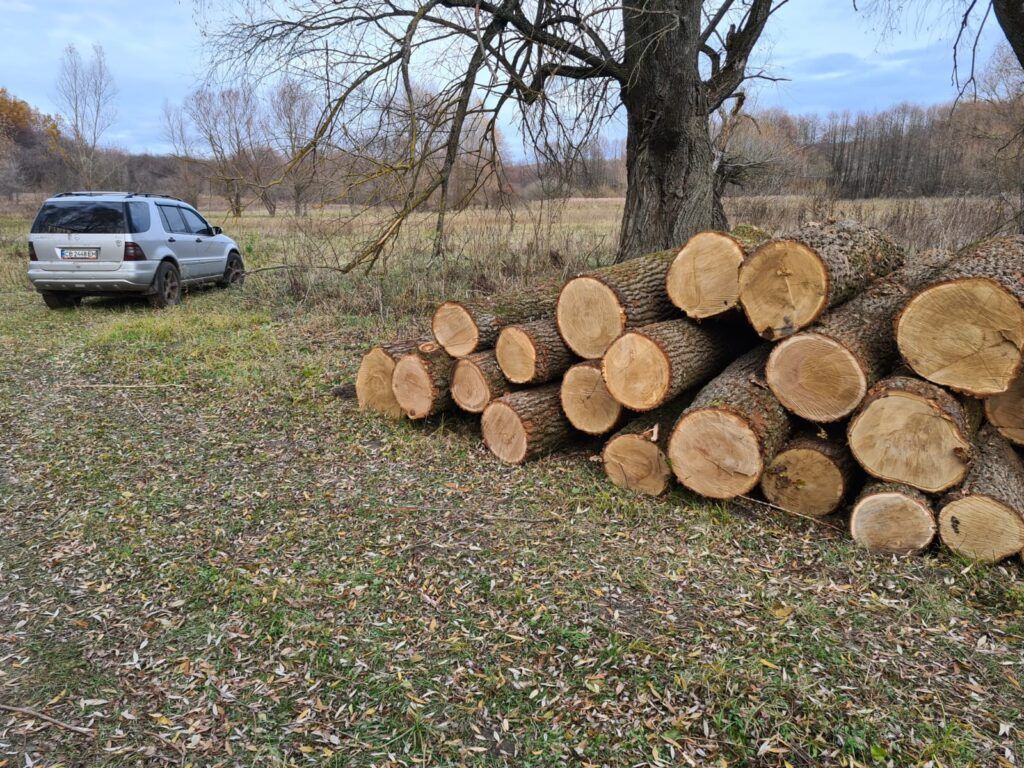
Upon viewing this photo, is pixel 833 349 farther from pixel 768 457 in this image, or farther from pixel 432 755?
pixel 432 755

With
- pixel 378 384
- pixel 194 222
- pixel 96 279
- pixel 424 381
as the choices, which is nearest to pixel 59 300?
pixel 96 279

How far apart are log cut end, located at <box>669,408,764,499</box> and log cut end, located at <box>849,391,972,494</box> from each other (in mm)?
533

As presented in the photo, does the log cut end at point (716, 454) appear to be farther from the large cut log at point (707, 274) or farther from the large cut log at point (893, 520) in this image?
the large cut log at point (707, 274)

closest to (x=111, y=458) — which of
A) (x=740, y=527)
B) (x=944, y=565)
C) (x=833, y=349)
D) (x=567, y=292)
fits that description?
(x=567, y=292)

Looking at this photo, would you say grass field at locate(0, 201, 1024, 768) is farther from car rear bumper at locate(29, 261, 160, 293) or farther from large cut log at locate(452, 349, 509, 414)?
car rear bumper at locate(29, 261, 160, 293)

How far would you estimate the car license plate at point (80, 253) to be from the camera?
30.9ft

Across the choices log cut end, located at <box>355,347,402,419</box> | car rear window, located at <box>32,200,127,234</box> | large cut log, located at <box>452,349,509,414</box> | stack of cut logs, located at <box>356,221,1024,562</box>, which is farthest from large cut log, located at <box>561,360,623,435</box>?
car rear window, located at <box>32,200,127,234</box>

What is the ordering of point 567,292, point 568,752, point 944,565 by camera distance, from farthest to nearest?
point 567,292 < point 944,565 < point 568,752

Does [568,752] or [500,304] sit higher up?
[500,304]

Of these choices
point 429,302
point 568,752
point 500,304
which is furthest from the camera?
point 429,302

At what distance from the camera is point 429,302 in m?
9.09

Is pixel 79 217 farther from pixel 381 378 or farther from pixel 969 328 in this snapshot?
pixel 969 328

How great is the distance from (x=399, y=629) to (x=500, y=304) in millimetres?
3046

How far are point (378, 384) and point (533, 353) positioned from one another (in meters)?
1.51
